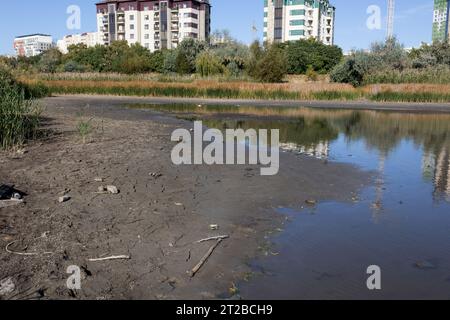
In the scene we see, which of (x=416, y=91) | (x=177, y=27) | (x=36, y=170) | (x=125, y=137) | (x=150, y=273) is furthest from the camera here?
(x=177, y=27)

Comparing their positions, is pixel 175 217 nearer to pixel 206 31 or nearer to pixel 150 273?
pixel 150 273

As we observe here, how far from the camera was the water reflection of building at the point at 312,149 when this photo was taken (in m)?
13.3

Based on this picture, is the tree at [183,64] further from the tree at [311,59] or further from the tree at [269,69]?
the tree at [269,69]

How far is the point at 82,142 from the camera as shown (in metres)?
12.9

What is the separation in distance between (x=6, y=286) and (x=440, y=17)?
7260 inches

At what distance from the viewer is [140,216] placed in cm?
678

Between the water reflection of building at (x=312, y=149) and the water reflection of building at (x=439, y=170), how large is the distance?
280 centimetres

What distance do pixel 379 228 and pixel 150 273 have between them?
3700 mm

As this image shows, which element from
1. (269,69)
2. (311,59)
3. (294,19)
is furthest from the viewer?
(294,19)

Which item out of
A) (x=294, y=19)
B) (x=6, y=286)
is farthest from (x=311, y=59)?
(x=6, y=286)

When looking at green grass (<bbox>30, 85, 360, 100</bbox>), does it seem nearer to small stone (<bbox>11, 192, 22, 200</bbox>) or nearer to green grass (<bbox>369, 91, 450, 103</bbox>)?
green grass (<bbox>369, 91, 450, 103</bbox>)

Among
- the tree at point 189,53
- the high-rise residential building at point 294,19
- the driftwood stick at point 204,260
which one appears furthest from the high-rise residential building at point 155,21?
the driftwood stick at point 204,260

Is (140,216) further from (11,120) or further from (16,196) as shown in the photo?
(11,120)
